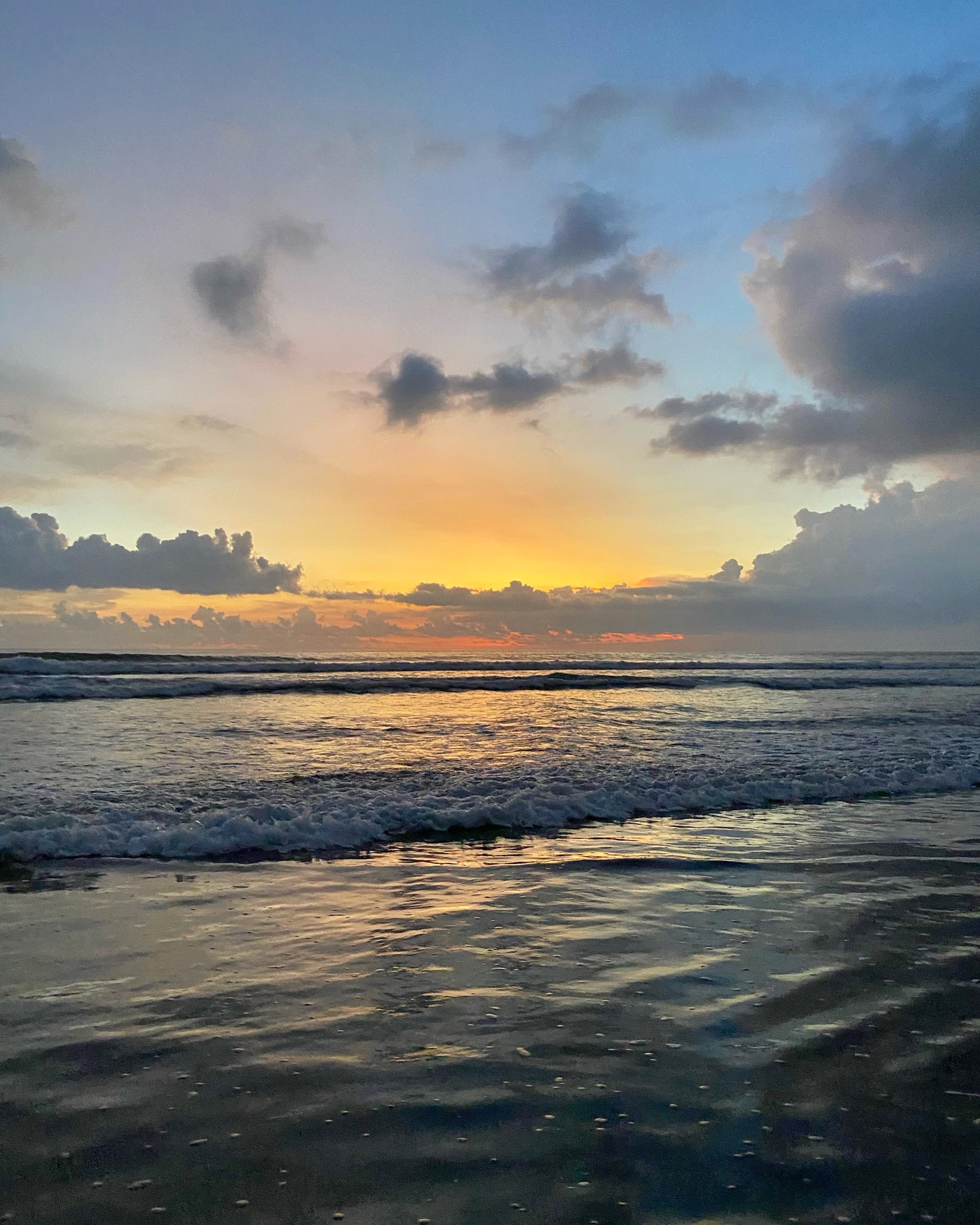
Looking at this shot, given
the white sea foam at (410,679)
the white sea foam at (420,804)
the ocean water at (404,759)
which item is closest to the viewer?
the white sea foam at (420,804)

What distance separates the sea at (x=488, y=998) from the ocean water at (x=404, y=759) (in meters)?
0.11

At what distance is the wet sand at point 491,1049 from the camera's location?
321 centimetres

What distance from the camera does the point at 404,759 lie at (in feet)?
49.9

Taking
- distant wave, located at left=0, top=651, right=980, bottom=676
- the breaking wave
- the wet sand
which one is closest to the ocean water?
the breaking wave

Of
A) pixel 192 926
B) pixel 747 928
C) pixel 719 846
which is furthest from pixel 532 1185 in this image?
pixel 719 846

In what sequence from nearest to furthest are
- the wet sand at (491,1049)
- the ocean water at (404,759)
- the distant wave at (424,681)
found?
the wet sand at (491,1049)
the ocean water at (404,759)
the distant wave at (424,681)

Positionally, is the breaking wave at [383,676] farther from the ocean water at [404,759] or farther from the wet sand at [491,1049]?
the wet sand at [491,1049]

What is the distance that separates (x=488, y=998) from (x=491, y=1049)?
0.65 metres

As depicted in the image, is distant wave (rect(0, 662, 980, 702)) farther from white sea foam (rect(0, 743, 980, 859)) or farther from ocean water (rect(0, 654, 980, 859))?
white sea foam (rect(0, 743, 980, 859))

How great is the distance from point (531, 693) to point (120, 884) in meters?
29.3

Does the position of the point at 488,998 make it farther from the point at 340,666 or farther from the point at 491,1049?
the point at 340,666

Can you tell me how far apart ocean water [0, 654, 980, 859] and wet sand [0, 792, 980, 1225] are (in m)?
2.15

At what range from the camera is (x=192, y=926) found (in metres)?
6.34

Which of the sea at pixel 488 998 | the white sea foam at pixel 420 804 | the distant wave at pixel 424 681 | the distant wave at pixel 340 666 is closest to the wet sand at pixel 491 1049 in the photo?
the sea at pixel 488 998
